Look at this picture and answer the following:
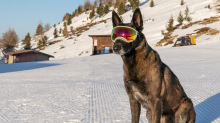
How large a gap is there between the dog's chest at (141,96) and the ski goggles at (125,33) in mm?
575

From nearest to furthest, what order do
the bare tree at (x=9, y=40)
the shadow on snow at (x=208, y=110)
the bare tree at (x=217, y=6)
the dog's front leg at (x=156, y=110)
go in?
the dog's front leg at (x=156, y=110) < the shadow on snow at (x=208, y=110) < the bare tree at (x=217, y=6) < the bare tree at (x=9, y=40)

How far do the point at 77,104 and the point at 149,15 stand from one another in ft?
184

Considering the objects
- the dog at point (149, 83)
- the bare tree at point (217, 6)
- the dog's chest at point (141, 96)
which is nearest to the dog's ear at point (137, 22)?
the dog at point (149, 83)

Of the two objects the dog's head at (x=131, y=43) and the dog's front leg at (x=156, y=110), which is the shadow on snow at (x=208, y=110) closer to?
the dog's front leg at (x=156, y=110)

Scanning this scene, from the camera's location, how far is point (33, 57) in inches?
1490

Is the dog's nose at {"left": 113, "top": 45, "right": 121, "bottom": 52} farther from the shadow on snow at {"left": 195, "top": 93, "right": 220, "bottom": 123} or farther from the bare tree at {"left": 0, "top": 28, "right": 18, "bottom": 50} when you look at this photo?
the bare tree at {"left": 0, "top": 28, "right": 18, "bottom": 50}

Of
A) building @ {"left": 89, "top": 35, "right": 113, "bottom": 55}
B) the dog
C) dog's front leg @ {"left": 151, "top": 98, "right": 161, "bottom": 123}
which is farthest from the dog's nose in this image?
building @ {"left": 89, "top": 35, "right": 113, "bottom": 55}

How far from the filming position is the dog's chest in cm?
202

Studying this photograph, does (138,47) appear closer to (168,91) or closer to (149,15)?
(168,91)

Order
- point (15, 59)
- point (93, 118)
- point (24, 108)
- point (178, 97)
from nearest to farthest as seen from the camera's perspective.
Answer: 1. point (178, 97)
2. point (93, 118)
3. point (24, 108)
4. point (15, 59)

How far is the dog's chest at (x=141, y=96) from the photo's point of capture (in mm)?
2023

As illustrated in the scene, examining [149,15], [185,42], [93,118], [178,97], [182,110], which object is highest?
[149,15]

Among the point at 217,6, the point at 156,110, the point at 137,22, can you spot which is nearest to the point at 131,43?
the point at 137,22

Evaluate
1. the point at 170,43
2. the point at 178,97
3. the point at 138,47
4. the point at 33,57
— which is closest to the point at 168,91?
the point at 178,97
